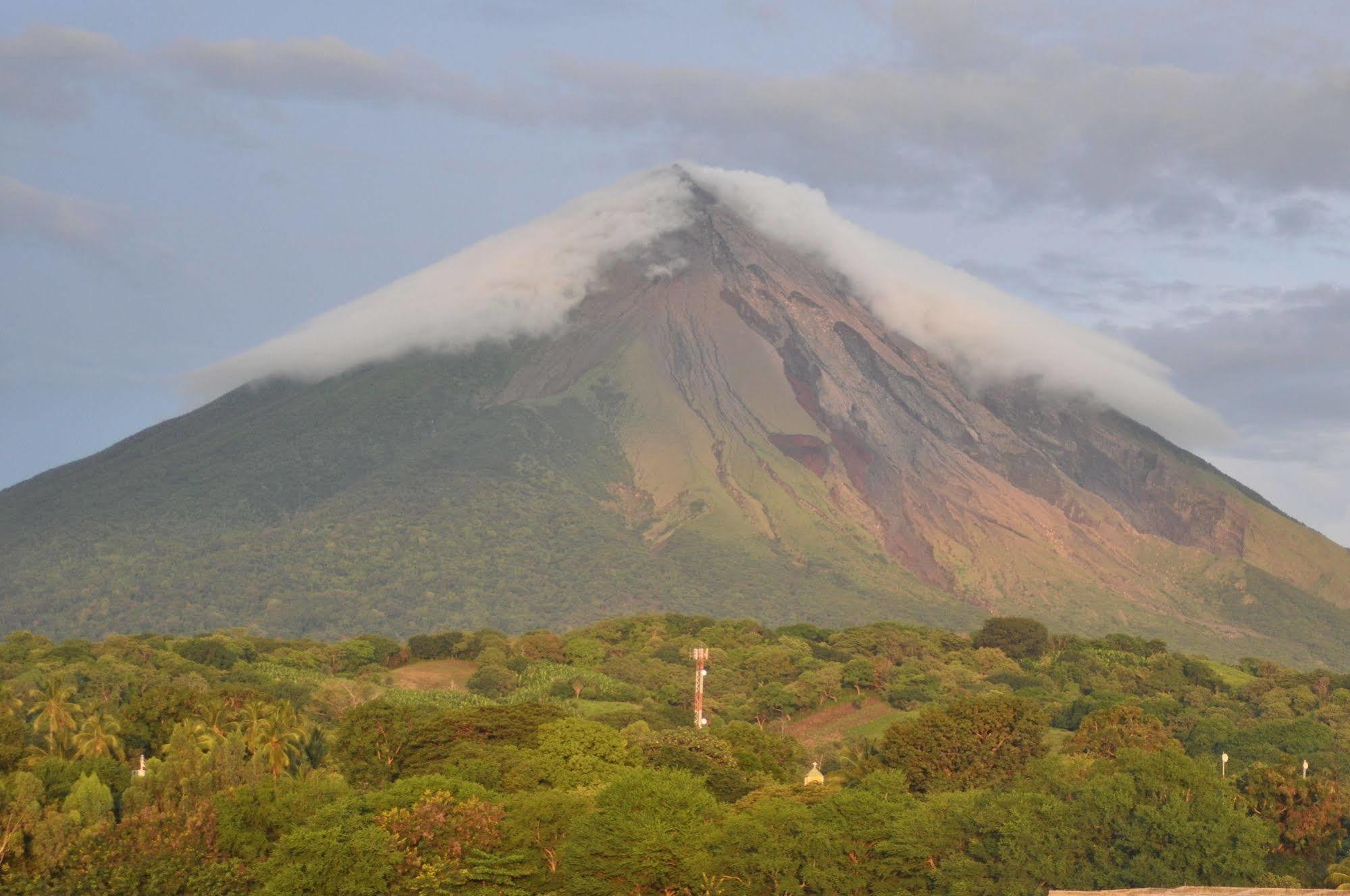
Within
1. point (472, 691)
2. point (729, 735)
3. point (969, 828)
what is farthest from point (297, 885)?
point (472, 691)

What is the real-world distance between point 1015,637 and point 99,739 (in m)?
103

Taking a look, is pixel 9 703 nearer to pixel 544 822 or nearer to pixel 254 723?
pixel 254 723

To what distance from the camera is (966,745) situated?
89.4m

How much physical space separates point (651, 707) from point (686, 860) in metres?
64.4

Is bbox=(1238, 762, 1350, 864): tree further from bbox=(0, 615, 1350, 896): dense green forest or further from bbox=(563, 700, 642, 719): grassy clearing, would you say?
bbox=(563, 700, 642, 719): grassy clearing

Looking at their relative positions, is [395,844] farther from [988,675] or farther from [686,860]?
[988,675]

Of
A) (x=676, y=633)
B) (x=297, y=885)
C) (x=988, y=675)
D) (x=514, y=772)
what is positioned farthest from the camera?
(x=676, y=633)

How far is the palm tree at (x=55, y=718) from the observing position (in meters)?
88.1

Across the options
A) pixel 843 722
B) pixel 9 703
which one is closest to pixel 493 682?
pixel 843 722

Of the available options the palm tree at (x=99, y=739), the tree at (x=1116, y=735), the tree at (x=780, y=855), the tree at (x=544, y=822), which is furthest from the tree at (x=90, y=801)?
the tree at (x=1116, y=735)

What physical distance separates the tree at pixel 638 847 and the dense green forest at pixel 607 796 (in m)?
0.09

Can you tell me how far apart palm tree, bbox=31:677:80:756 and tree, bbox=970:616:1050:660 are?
95958mm

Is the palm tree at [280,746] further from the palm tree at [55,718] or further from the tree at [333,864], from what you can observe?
the tree at [333,864]

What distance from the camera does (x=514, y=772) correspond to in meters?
80.2
